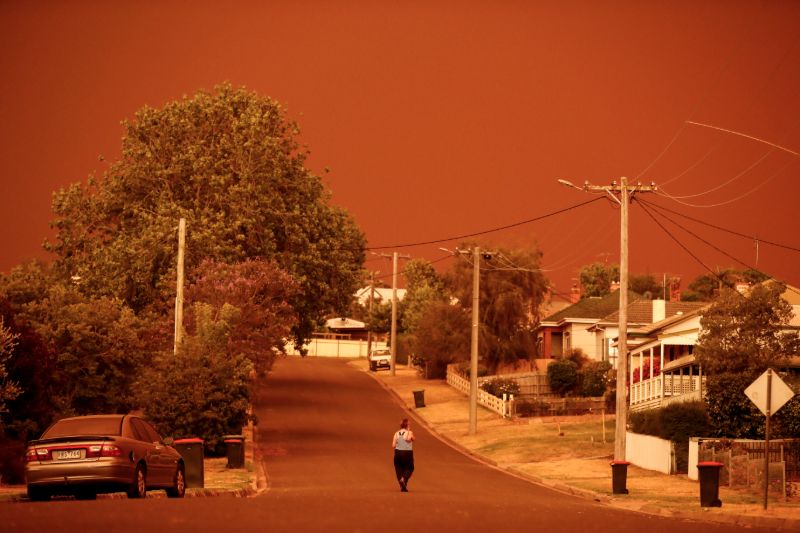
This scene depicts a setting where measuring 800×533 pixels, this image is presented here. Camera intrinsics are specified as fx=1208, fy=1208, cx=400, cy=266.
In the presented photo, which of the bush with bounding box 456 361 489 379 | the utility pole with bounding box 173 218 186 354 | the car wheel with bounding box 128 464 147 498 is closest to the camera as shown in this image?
the car wheel with bounding box 128 464 147 498

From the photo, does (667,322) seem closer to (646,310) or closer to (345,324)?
(646,310)

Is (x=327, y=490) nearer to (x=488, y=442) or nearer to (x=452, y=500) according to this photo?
(x=452, y=500)

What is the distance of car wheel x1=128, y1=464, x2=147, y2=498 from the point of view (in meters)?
21.0

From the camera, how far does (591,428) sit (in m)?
52.7

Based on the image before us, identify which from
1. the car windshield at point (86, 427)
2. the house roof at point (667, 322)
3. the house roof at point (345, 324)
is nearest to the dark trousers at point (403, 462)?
the car windshield at point (86, 427)

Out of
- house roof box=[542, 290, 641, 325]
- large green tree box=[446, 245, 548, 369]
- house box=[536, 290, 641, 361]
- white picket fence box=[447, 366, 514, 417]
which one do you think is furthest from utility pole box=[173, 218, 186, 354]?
house roof box=[542, 290, 641, 325]

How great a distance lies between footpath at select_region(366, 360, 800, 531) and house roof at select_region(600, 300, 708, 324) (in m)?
10.0

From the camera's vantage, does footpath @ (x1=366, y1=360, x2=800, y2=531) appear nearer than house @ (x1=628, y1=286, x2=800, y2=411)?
Yes

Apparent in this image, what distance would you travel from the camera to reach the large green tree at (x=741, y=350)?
39188 millimetres

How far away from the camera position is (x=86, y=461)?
2031 centimetres

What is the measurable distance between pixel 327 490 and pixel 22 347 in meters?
12.2

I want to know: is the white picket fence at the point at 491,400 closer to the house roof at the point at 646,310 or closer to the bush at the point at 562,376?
the bush at the point at 562,376

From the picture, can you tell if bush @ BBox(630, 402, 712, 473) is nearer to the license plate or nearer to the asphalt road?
the asphalt road

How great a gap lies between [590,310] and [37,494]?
61.1 m
